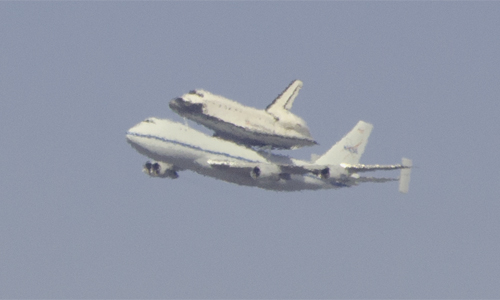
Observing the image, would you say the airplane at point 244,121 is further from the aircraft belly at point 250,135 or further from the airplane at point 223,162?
the airplane at point 223,162

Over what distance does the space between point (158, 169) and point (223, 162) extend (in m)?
7.99

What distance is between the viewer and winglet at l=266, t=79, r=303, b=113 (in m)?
102

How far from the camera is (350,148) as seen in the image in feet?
364

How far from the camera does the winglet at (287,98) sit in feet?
336

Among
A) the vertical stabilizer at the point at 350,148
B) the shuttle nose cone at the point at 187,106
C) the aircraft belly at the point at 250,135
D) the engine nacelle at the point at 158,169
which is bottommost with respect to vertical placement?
the engine nacelle at the point at 158,169

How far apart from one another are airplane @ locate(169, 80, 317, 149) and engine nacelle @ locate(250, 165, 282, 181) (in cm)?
324

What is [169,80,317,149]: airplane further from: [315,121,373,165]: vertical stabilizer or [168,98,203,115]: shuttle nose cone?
[315,121,373,165]: vertical stabilizer

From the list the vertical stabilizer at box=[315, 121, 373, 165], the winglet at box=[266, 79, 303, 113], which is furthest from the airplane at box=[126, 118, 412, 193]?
the vertical stabilizer at box=[315, 121, 373, 165]

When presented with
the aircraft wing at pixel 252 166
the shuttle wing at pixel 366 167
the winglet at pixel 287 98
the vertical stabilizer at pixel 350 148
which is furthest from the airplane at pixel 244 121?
the vertical stabilizer at pixel 350 148

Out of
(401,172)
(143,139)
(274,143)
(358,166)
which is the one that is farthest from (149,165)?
(401,172)

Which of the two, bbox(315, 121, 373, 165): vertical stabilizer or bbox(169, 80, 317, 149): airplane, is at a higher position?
bbox(315, 121, 373, 165): vertical stabilizer

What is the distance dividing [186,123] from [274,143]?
9.80 m

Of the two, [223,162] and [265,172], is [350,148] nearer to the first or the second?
[265,172]

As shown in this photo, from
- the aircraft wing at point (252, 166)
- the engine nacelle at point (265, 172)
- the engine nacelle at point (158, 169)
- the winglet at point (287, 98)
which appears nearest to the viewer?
the aircraft wing at point (252, 166)
